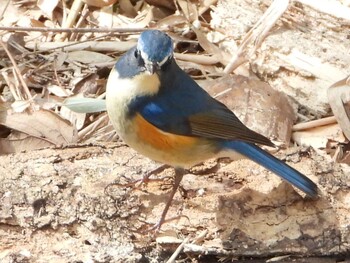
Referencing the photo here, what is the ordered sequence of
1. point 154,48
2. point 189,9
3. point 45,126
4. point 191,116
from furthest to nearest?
point 189,9
point 45,126
point 191,116
point 154,48

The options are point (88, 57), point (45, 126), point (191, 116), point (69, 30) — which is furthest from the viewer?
point (88, 57)

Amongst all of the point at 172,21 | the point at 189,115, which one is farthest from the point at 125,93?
the point at 172,21

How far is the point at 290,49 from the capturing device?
4898 millimetres

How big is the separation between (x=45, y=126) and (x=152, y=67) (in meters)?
1.31

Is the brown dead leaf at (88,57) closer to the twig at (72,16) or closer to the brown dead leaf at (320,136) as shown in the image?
the twig at (72,16)

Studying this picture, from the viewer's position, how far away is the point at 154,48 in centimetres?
357

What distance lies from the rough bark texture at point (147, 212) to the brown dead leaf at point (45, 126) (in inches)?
23.4

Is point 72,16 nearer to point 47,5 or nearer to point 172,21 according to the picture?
point 47,5

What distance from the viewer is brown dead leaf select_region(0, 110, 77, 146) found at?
469 centimetres

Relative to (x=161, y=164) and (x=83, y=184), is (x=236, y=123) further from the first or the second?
(x=83, y=184)

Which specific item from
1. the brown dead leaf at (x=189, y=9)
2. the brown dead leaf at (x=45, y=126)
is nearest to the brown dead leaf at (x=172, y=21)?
the brown dead leaf at (x=189, y=9)

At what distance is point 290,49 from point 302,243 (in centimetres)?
156

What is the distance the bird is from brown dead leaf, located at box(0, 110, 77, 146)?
2.87 ft

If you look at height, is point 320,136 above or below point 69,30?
below
